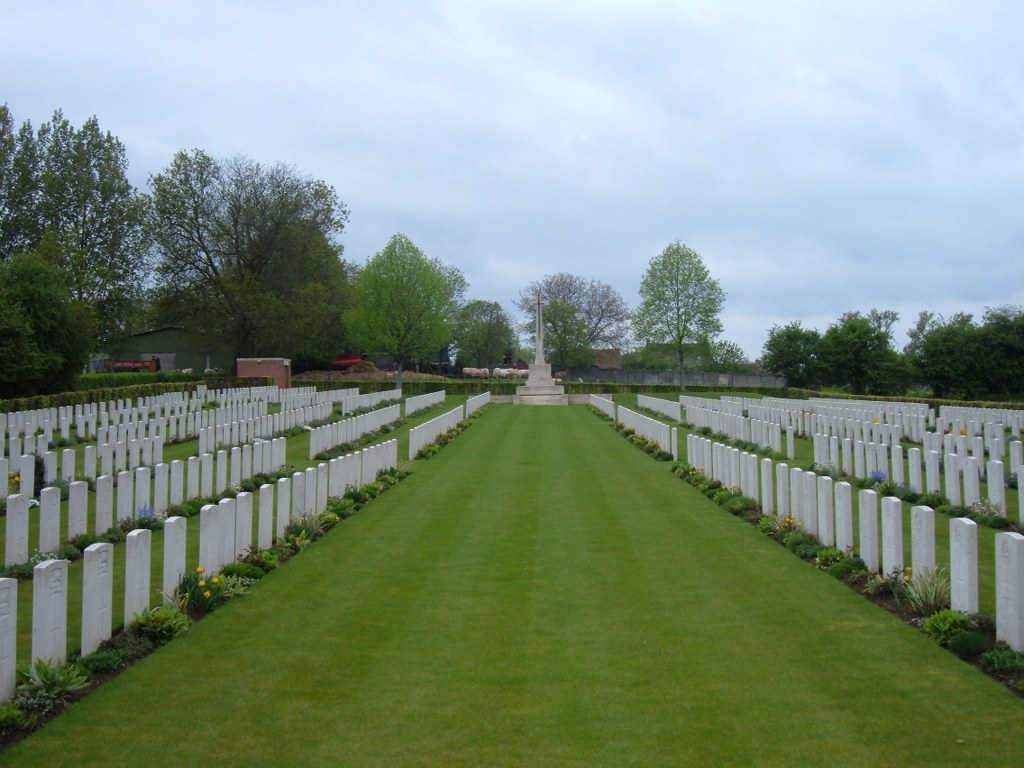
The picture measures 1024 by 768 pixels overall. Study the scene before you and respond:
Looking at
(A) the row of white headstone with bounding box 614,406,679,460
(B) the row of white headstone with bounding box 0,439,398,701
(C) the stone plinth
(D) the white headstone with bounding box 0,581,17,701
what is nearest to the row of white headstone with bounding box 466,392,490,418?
(C) the stone plinth

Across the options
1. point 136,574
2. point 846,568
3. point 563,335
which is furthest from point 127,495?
point 563,335

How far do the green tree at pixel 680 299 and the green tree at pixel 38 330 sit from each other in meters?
45.1

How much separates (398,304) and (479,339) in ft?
121

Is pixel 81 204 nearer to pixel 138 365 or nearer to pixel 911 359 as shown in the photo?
pixel 138 365

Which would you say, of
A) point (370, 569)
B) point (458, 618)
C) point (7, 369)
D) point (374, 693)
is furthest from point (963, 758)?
point (7, 369)

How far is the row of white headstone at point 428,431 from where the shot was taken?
63.9ft

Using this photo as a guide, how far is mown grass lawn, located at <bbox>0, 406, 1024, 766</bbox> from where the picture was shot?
4508 mm

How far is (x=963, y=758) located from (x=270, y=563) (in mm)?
6059

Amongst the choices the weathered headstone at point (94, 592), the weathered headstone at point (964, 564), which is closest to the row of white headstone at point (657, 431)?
the weathered headstone at point (964, 564)

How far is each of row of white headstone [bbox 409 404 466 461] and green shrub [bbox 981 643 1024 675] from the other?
45.1 feet

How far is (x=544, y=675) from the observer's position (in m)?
5.57

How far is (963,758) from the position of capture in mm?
4320

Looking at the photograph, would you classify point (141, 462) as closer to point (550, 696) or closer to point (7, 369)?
point (550, 696)

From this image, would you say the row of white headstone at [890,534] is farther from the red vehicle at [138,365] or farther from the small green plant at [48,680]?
the red vehicle at [138,365]
